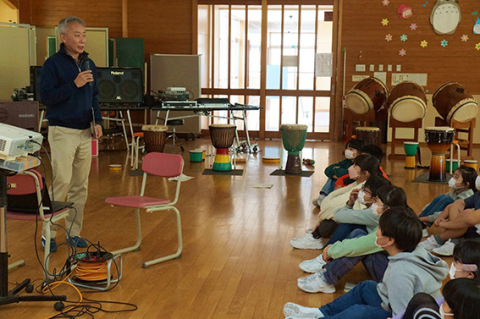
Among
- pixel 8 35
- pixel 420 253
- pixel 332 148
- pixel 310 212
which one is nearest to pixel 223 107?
pixel 332 148

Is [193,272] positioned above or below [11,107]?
below

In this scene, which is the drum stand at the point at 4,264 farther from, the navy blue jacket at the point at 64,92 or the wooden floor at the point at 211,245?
the navy blue jacket at the point at 64,92

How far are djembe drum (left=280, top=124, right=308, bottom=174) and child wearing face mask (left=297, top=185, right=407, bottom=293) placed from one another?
4.20 meters

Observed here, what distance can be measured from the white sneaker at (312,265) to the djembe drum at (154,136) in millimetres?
4788

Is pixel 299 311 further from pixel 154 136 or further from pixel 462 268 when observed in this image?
pixel 154 136

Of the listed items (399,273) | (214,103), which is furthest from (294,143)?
(399,273)

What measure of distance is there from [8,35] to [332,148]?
18.6ft

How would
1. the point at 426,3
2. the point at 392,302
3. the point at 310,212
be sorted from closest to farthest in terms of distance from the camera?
the point at 392,302 < the point at 310,212 < the point at 426,3

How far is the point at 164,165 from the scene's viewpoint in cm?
429

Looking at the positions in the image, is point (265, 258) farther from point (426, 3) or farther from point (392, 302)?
point (426, 3)

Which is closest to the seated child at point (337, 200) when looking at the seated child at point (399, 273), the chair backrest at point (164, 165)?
the chair backrest at point (164, 165)

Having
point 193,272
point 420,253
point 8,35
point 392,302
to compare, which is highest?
point 8,35

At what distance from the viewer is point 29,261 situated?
4.14 m

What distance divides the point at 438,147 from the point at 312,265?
13.7ft
